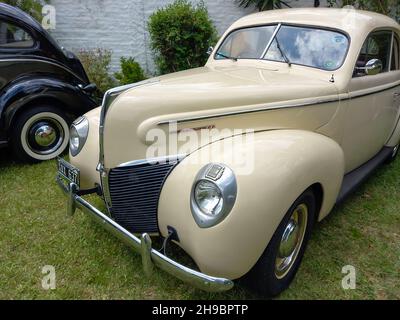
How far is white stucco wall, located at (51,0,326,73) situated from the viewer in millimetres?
6617

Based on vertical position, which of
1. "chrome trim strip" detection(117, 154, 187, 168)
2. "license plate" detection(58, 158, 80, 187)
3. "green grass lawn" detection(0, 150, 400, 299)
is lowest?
"green grass lawn" detection(0, 150, 400, 299)

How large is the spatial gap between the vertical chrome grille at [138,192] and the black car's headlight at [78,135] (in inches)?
23.8

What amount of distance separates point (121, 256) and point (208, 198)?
1.07 m

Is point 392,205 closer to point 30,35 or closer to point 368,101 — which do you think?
point 368,101

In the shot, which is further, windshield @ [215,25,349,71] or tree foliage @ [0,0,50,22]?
tree foliage @ [0,0,50,22]

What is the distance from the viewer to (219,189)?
5.80ft

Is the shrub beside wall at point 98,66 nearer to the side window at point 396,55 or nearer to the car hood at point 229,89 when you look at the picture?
the car hood at point 229,89

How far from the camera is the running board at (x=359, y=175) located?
2828 millimetres

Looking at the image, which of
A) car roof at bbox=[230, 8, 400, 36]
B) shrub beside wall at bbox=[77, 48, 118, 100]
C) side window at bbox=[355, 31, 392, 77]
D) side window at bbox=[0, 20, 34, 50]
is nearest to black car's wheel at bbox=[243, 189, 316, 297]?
side window at bbox=[355, 31, 392, 77]

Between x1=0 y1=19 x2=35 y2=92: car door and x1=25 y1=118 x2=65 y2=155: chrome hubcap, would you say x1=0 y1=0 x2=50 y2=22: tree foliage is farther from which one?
x1=25 y1=118 x2=65 y2=155: chrome hubcap

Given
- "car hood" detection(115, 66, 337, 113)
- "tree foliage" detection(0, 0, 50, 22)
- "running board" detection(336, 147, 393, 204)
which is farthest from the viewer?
"tree foliage" detection(0, 0, 50, 22)

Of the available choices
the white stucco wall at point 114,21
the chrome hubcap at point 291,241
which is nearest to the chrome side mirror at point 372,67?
the chrome hubcap at point 291,241

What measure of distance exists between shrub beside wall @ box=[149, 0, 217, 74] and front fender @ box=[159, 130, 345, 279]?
14.7 ft

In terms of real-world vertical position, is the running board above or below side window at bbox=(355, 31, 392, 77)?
below
